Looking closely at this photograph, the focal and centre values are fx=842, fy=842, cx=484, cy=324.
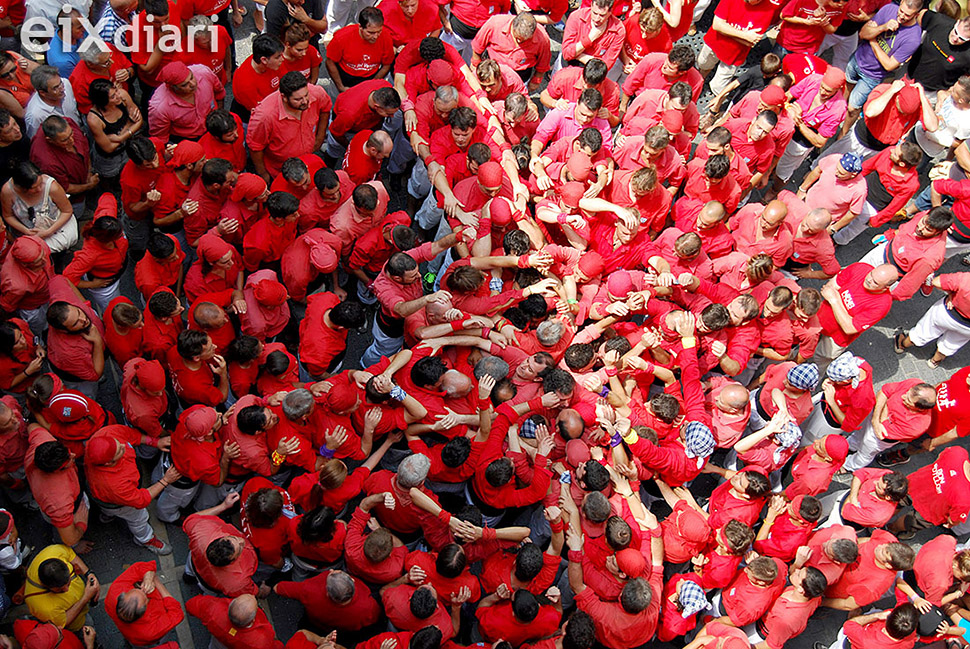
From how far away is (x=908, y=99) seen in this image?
35.9 ft

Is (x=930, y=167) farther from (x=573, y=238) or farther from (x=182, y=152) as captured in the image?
(x=182, y=152)

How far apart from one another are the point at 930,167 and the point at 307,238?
915cm

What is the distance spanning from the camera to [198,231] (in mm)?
9445

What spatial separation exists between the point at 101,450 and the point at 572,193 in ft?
18.7

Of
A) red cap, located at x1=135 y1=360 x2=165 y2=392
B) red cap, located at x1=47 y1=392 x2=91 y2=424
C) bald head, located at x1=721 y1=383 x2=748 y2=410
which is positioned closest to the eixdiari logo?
red cap, located at x1=135 y1=360 x2=165 y2=392

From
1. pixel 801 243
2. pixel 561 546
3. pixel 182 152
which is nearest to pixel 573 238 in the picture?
pixel 801 243

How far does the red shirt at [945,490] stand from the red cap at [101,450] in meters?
8.30

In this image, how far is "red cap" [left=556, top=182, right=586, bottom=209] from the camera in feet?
32.4

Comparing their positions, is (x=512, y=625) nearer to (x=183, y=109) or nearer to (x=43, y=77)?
(x=183, y=109)

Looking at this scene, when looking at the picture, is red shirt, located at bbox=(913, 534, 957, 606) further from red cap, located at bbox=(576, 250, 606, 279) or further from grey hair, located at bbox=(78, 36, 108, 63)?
Result: grey hair, located at bbox=(78, 36, 108, 63)

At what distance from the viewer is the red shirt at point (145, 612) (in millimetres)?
7156

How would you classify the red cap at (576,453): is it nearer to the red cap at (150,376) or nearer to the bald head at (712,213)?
the bald head at (712,213)

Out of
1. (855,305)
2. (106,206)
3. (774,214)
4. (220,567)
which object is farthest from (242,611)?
(855,305)

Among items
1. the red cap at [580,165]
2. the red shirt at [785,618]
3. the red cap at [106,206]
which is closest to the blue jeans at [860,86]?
the red cap at [580,165]
